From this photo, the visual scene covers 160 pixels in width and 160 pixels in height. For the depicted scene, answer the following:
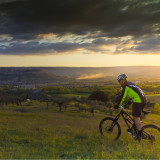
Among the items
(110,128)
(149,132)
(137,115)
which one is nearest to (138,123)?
(137,115)

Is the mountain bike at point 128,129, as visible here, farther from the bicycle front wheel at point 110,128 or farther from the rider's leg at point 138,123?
the rider's leg at point 138,123

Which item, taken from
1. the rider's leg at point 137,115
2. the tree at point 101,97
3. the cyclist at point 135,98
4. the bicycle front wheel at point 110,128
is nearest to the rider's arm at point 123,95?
the cyclist at point 135,98

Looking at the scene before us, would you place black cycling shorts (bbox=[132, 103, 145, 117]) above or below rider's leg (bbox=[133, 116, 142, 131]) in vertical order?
above

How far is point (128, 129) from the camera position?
31.2 ft

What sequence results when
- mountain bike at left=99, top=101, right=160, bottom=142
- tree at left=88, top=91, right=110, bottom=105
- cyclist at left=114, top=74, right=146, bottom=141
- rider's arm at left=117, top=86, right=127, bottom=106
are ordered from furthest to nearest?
tree at left=88, top=91, right=110, bottom=105 < mountain bike at left=99, top=101, right=160, bottom=142 < rider's arm at left=117, top=86, right=127, bottom=106 < cyclist at left=114, top=74, right=146, bottom=141

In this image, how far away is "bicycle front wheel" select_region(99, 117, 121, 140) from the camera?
33.1 feet

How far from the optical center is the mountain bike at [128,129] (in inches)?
356

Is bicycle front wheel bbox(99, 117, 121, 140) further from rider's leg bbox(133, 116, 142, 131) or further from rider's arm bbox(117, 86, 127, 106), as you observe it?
rider's arm bbox(117, 86, 127, 106)

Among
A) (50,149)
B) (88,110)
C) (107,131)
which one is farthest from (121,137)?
(88,110)

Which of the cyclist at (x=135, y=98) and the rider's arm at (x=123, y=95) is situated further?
the rider's arm at (x=123, y=95)

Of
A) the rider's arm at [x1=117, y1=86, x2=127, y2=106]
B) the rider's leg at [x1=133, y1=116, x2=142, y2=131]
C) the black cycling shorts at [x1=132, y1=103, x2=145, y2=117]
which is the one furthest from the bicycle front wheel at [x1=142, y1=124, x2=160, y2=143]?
the rider's arm at [x1=117, y1=86, x2=127, y2=106]

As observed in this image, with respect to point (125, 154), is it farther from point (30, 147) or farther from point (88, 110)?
point (88, 110)

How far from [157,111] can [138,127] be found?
262 feet

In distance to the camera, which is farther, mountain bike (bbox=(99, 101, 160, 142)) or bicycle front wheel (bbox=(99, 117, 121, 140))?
bicycle front wheel (bbox=(99, 117, 121, 140))
